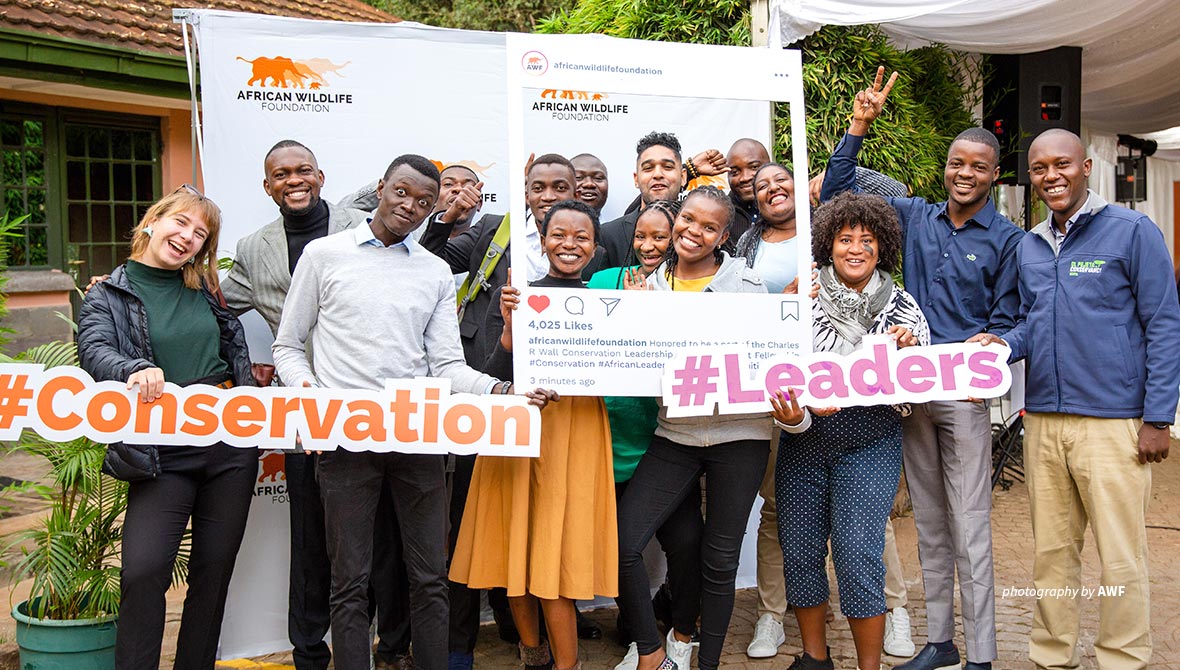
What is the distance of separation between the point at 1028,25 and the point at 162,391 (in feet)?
19.0

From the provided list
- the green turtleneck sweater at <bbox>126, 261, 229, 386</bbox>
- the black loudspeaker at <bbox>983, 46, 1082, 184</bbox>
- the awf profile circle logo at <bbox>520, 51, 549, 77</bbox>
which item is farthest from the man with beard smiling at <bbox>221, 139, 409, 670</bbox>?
the black loudspeaker at <bbox>983, 46, 1082, 184</bbox>

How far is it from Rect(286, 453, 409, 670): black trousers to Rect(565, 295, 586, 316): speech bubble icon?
3.91ft

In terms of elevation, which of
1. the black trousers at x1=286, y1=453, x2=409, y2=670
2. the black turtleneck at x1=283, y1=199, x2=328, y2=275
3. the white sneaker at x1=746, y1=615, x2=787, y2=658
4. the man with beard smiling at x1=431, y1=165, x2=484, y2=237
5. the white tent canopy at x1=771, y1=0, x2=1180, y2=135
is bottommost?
the white sneaker at x1=746, y1=615, x2=787, y2=658

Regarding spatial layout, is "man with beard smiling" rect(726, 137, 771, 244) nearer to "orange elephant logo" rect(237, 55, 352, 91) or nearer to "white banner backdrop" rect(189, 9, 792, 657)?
"white banner backdrop" rect(189, 9, 792, 657)

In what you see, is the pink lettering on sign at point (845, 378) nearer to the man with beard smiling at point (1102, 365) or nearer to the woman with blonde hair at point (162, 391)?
the man with beard smiling at point (1102, 365)

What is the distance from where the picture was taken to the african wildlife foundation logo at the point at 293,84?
4590 millimetres

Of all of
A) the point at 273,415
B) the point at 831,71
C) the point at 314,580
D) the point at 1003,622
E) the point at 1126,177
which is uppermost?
the point at 1126,177

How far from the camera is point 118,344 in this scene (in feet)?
11.8

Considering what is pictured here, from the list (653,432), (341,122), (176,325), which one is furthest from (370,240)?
(653,432)

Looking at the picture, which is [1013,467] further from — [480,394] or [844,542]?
[480,394]

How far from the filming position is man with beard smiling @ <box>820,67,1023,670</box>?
416 centimetres

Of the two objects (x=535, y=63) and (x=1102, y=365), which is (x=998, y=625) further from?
(x=535, y=63)

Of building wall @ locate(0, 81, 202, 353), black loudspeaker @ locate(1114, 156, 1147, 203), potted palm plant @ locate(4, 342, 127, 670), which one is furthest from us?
black loudspeaker @ locate(1114, 156, 1147, 203)

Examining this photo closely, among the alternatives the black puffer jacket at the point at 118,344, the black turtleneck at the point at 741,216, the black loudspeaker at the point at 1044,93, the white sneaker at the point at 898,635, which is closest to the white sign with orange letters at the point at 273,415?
the black puffer jacket at the point at 118,344
